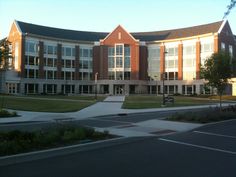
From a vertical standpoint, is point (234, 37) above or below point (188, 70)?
above

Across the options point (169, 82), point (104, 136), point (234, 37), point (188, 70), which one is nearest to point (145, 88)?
point (169, 82)

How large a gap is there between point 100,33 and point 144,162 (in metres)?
85.3

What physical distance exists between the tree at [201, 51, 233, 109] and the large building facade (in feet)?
166

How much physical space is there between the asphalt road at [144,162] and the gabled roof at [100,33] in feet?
224

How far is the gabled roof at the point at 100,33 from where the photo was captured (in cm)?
7550

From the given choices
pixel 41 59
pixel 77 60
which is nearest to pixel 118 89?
pixel 77 60

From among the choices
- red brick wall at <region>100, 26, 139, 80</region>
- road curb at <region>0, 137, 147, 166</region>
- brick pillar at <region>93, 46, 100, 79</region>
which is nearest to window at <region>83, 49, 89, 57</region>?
brick pillar at <region>93, 46, 100, 79</region>

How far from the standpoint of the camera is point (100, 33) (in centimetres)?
9069

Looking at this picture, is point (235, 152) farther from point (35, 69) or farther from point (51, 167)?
point (35, 69)

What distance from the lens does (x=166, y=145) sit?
10.1 metres

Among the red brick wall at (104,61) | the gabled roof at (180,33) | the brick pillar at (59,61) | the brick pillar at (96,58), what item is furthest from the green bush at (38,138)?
the brick pillar at (96,58)

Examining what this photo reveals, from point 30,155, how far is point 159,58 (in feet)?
255

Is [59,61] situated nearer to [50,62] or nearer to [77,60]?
[50,62]

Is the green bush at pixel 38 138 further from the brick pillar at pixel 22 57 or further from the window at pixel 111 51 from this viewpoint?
the window at pixel 111 51
